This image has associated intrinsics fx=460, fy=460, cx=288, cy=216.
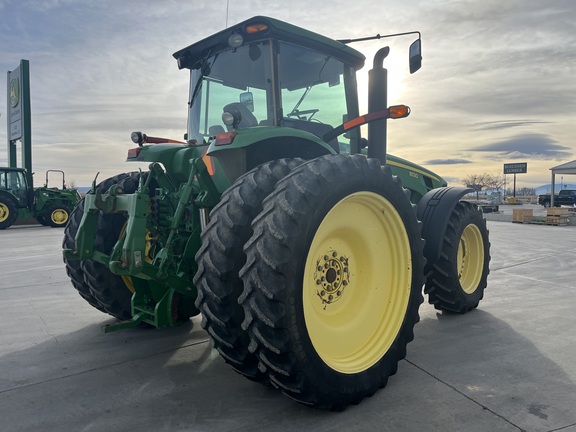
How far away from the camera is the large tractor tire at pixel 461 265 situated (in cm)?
455

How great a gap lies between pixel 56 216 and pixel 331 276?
17.7m

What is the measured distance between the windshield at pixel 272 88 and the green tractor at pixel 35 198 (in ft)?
51.1

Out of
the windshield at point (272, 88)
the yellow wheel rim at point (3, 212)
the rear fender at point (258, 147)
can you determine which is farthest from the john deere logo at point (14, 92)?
the rear fender at point (258, 147)

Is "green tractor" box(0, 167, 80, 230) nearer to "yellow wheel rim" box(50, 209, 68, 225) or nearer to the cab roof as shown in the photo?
"yellow wheel rim" box(50, 209, 68, 225)

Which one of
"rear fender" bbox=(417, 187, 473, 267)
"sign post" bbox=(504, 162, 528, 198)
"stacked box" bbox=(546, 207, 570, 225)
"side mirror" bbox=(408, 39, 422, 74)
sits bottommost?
"stacked box" bbox=(546, 207, 570, 225)

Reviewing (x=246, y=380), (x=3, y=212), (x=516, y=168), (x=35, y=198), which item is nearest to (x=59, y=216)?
(x=35, y=198)

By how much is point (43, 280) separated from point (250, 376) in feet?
17.5

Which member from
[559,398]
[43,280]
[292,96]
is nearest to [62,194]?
[43,280]

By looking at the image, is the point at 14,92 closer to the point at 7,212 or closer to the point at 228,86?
the point at 7,212

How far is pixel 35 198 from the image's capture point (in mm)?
17922

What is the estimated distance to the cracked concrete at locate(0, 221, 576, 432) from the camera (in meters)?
2.67

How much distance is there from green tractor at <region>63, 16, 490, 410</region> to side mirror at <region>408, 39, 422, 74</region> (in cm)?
1

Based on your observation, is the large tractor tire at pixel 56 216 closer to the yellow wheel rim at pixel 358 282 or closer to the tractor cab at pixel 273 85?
the tractor cab at pixel 273 85

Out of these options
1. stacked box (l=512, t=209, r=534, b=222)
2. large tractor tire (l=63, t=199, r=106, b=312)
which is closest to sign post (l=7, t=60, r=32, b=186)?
large tractor tire (l=63, t=199, r=106, b=312)
